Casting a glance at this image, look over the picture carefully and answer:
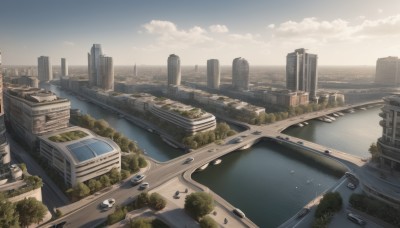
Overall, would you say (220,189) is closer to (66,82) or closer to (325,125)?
(325,125)

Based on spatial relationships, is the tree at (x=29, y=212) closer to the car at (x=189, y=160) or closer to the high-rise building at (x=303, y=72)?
the car at (x=189, y=160)

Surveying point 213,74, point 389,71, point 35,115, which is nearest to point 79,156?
point 35,115

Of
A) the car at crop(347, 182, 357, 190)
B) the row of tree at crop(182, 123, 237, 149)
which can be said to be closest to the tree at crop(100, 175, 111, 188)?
the row of tree at crop(182, 123, 237, 149)

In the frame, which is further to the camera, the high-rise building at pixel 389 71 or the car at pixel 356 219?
the high-rise building at pixel 389 71

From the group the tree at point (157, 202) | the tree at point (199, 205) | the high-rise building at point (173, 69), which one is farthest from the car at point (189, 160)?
the high-rise building at point (173, 69)

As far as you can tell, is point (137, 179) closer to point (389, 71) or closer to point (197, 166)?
point (197, 166)
